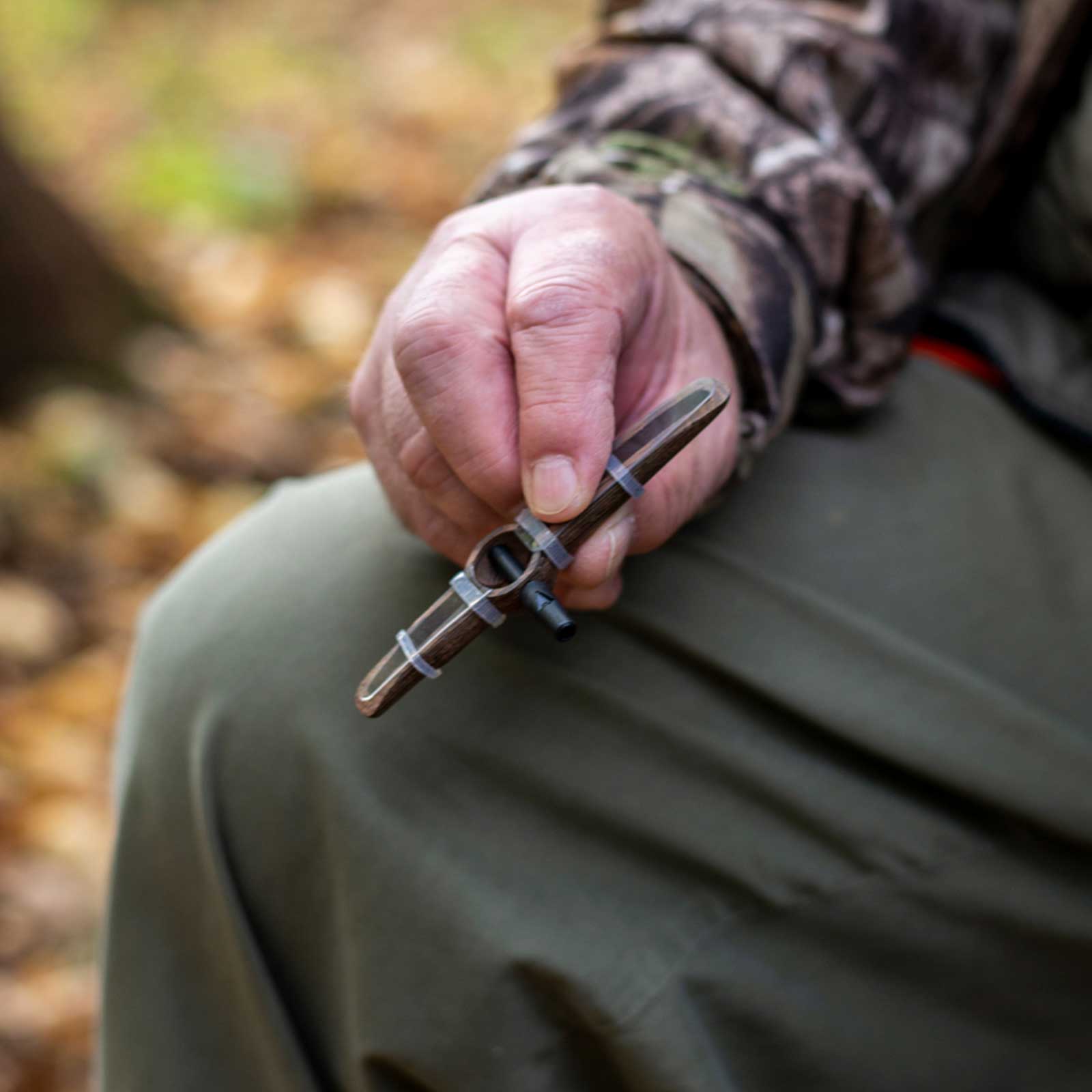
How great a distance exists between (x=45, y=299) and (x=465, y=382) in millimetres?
1958

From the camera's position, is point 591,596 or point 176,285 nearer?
point 591,596

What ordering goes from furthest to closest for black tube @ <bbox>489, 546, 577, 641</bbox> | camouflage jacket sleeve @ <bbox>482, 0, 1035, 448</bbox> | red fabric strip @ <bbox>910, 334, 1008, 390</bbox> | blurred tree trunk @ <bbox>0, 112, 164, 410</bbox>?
blurred tree trunk @ <bbox>0, 112, 164, 410</bbox> → red fabric strip @ <bbox>910, 334, 1008, 390</bbox> → camouflage jacket sleeve @ <bbox>482, 0, 1035, 448</bbox> → black tube @ <bbox>489, 546, 577, 641</bbox>

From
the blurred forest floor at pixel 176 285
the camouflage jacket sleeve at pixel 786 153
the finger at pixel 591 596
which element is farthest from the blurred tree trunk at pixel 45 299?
the finger at pixel 591 596

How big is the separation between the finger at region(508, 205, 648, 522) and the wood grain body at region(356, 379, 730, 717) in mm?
15

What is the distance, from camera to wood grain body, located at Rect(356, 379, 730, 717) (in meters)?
0.63

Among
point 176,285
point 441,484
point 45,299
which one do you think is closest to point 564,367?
point 441,484

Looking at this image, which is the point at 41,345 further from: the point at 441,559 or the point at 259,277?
the point at 441,559

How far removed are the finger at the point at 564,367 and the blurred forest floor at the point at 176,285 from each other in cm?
105

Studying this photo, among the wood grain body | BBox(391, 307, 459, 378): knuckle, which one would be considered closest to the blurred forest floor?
the wood grain body

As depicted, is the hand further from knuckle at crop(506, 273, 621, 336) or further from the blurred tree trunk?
the blurred tree trunk

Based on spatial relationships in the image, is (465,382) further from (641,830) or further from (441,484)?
(641,830)

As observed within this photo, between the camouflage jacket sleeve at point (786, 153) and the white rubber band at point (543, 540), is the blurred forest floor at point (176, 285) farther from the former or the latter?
the camouflage jacket sleeve at point (786, 153)

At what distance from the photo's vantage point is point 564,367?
63cm

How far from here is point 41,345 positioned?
2285mm
